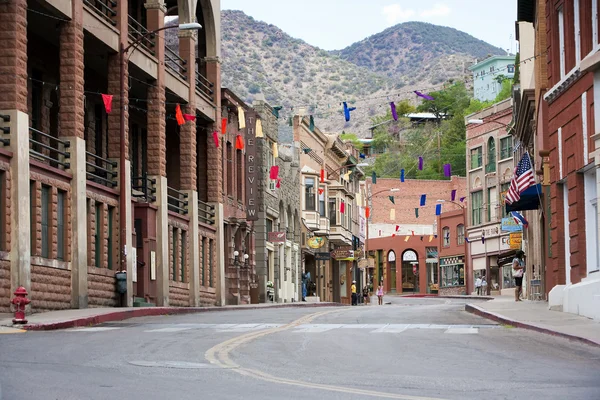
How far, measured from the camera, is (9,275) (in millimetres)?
27484

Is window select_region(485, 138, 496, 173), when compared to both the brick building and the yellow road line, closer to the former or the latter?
the brick building

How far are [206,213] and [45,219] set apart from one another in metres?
20.0

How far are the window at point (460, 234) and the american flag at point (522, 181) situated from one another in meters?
51.5

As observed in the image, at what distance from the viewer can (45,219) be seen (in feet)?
99.8

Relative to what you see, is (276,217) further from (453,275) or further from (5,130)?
(5,130)

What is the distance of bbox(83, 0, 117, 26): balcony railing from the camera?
35078mm

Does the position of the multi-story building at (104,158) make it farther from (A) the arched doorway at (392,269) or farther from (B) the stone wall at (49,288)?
(A) the arched doorway at (392,269)

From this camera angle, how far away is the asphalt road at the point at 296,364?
11.3 m

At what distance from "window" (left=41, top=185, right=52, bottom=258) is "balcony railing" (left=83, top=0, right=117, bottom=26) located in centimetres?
674

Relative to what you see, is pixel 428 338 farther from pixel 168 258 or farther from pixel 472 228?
pixel 472 228

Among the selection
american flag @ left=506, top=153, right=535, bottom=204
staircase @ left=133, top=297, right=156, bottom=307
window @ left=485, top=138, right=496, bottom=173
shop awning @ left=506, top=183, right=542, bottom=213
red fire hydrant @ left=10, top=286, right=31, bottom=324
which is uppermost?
window @ left=485, top=138, right=496, bottom=173

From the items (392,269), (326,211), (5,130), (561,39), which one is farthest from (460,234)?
(5,130)

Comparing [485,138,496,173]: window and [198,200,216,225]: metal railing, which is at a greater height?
[485,138,496,173]: window

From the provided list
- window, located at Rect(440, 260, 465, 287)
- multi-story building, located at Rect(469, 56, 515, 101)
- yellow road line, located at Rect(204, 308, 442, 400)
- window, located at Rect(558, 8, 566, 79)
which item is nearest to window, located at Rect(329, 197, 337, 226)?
window, located at Rect(440, 260, 465, 287)
